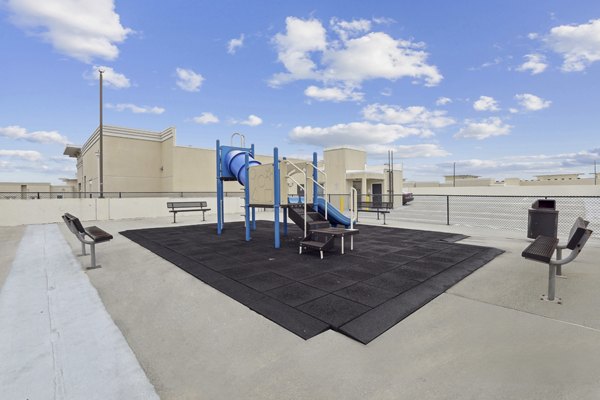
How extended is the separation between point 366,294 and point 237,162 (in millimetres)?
7036

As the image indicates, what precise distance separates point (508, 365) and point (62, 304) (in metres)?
4.97

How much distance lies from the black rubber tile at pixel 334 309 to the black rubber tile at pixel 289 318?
10cm

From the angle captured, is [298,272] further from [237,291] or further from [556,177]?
[556,177]

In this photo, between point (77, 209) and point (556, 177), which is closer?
point (77, 209)

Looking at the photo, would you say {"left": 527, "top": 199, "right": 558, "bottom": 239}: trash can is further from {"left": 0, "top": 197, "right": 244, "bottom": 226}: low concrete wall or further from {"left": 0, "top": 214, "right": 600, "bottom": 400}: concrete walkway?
{"left": 0, "top": 197, "right": 244, "bottom": 226}: low concrete wall

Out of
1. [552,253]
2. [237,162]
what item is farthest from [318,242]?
[237,162]

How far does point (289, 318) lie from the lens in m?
3.24

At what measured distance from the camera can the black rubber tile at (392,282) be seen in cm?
418

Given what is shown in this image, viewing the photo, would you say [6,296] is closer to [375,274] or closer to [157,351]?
[157,351]

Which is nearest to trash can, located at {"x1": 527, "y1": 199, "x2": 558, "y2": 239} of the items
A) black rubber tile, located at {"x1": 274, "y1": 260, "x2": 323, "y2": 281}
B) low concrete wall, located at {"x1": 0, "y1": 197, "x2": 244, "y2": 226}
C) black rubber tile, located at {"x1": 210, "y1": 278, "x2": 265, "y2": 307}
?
black rubber tile, located at {"x1": 274, "y1": 260, "x2": 323, "y2": 281}

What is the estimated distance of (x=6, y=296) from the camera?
4.11m

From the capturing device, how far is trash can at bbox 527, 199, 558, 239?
7527mm

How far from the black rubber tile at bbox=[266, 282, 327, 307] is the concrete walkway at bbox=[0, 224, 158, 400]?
176 cm

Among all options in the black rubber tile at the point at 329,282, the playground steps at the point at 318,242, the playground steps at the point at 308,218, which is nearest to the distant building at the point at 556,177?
the playground steps at the point at 308,218
